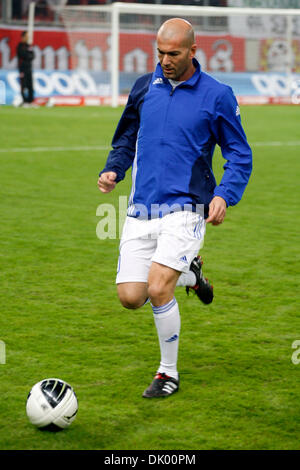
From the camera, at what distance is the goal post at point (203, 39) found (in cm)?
2653

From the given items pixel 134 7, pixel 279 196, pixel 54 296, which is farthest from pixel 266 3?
pixel 54 296

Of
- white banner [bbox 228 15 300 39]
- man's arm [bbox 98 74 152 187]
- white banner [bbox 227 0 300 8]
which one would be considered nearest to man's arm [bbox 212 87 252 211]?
man's arm [bbox 98 74 152 187]

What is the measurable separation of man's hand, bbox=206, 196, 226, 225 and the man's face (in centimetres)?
72

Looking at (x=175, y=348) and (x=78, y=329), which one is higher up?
(x=175, y=348)

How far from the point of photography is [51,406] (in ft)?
12.9

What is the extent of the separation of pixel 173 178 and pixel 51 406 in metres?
1.40

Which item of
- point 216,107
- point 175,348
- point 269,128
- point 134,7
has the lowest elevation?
point 269,128

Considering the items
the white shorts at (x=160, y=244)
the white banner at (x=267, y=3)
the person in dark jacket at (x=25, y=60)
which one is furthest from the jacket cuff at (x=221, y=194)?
the white banner at (x=267, y=3)

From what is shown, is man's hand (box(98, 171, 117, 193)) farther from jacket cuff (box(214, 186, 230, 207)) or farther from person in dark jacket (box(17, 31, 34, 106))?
person in dark jacket (box(17, 31, 34, 106))

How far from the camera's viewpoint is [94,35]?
27219 mm

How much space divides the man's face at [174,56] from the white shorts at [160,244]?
0.77m
